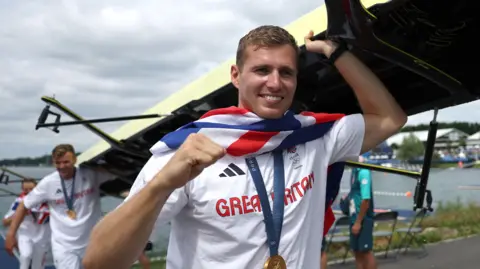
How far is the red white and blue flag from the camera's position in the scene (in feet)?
6.58

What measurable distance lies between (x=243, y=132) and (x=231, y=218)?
1.13 ft

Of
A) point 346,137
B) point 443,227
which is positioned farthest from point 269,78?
Result: point 443,227

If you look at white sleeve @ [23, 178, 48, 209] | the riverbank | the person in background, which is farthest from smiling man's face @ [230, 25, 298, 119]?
the riverbank

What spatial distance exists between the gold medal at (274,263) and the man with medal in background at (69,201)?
15.5ft

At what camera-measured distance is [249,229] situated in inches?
75.7

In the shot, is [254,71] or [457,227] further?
[457,227]

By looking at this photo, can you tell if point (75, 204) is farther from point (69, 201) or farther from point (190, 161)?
point (190, 161)

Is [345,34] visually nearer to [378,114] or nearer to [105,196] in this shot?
[378,114]

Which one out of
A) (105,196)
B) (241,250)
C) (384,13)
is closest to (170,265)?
(241,250)

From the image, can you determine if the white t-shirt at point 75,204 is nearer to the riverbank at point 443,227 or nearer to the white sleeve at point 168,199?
the riverbank at point 443,227

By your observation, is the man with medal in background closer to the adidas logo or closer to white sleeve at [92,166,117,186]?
white sleeve at [92,166,117,186]

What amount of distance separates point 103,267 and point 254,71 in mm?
928

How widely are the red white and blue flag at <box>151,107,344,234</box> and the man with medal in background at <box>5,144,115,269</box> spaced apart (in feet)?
14.7

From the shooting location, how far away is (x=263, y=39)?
2.04 meters
